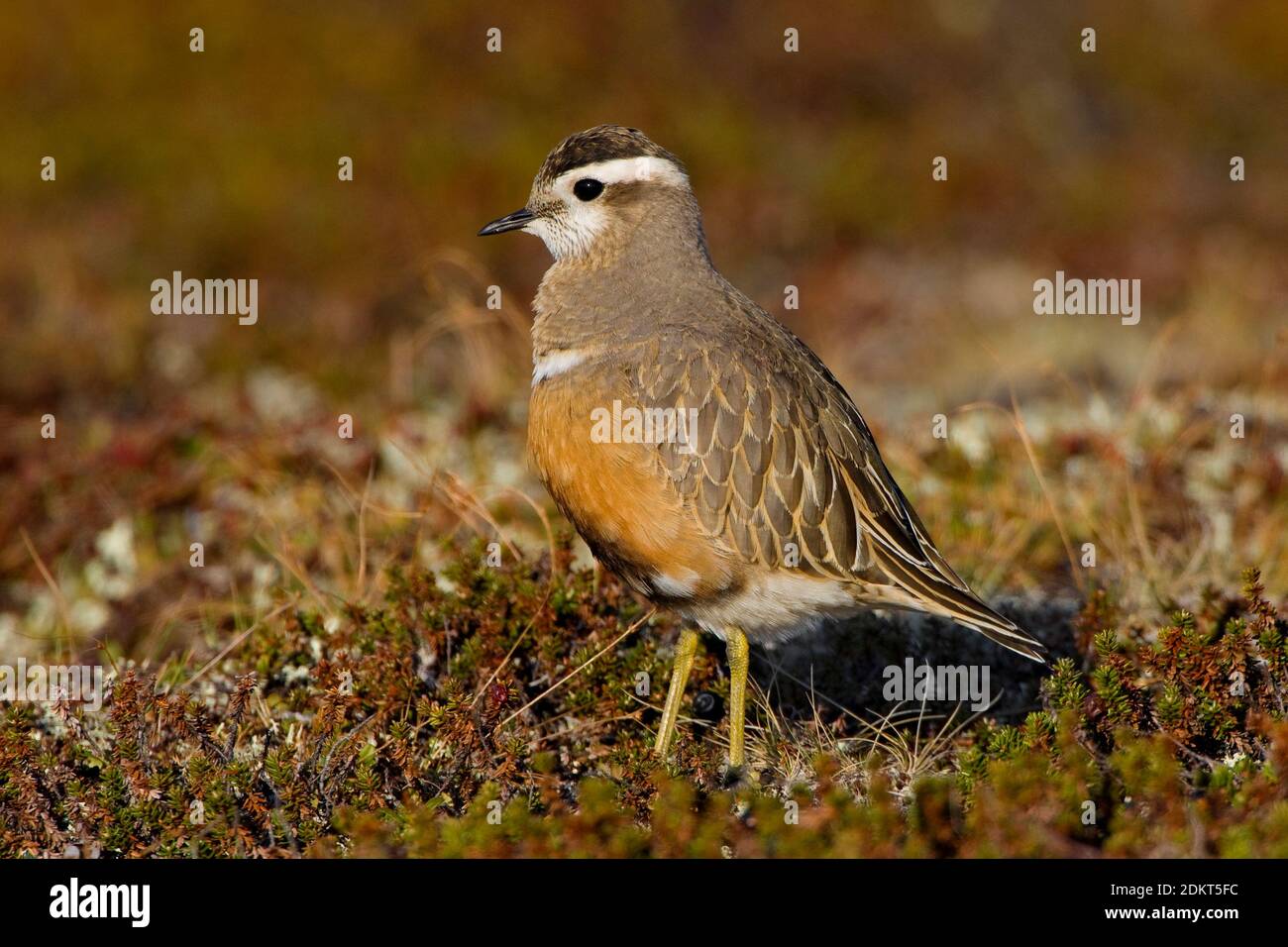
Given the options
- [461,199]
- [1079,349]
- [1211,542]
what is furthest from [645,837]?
[461,199]

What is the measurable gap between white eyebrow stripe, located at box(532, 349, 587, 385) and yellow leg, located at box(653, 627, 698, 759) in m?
1.20

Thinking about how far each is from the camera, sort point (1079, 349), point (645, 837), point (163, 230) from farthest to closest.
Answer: point (163, 230) → point (1079, 349) → point (645, 837)

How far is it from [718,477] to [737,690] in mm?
879

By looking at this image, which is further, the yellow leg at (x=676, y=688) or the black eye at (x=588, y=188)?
the black eye at (x=588, y=188)

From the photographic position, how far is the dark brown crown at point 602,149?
20.2 feet

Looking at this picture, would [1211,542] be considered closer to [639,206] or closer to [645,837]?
[639,206]

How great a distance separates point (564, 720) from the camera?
244 inches

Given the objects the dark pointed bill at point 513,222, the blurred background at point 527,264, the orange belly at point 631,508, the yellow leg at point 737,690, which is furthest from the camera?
the blurred background at point 527,264

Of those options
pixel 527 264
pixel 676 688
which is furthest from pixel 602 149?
pixel 527 264

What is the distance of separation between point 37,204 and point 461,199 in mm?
4814

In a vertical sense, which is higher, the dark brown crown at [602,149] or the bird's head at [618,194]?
the dark brown crown at [602,149]

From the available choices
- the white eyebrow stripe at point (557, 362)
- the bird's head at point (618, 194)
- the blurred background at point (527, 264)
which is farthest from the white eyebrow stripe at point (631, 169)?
the blurred background at point (527, 264)

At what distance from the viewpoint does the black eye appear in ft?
20.4

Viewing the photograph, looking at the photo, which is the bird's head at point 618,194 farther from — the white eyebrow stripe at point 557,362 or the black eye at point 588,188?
the white eyebrow stripe at point 557,362
